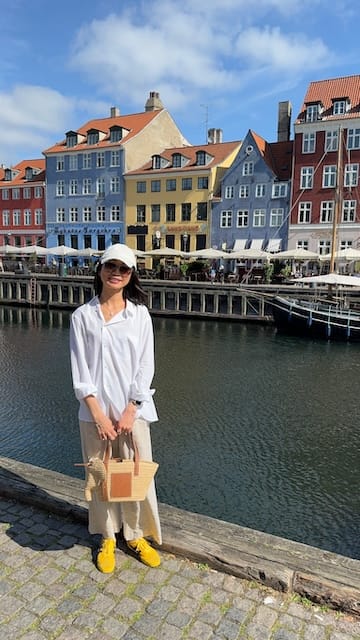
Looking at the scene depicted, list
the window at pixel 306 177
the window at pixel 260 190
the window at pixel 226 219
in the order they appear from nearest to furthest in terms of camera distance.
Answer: the window at pixel 306 177
the window at pixel 260 190
the window at pixel 226 219

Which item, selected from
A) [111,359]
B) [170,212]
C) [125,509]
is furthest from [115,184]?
[125,509]

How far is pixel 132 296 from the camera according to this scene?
11.9 feet

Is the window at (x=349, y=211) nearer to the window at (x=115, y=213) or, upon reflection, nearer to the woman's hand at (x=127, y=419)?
the window at (x=115, y=213)

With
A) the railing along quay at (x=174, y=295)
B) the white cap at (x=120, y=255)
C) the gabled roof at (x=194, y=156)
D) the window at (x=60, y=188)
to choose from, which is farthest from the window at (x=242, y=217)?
the white cap at (x=120, y=255)

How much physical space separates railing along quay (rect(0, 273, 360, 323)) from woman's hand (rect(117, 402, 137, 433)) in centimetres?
2529

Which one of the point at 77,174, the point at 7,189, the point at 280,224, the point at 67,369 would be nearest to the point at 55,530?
the point at 67,369

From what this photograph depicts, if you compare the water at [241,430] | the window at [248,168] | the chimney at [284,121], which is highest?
the chimney at [284,121]

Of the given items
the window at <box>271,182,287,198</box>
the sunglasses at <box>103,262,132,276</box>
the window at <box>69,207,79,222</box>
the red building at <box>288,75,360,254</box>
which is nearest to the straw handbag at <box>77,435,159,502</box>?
the sunglasses at <box>103,262,132,276</box>

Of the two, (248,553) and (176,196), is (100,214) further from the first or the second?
(248,553)

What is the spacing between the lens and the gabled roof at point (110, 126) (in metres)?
46.0

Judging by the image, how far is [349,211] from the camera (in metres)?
35.2

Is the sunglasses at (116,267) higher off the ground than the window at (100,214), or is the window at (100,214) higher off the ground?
the window at (100,214)

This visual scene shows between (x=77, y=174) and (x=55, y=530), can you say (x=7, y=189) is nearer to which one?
(x=77, y=174)

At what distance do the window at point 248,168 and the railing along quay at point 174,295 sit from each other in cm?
1268
